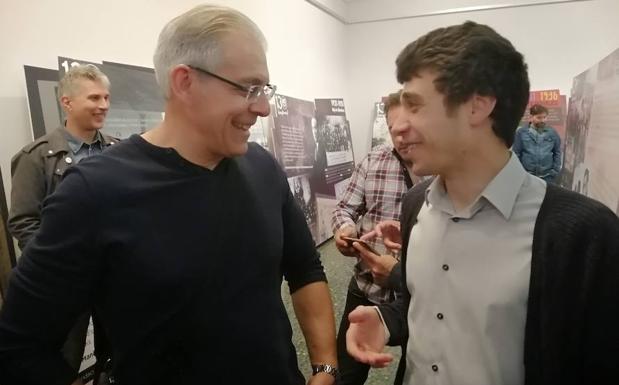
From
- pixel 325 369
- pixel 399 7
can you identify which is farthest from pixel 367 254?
pixel 399 7

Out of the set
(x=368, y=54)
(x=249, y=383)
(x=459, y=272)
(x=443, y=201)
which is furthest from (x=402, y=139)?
(x=368, y=54)

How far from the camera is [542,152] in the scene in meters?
5.86

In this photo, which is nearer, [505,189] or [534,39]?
[505,189]

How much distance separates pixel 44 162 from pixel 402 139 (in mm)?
1939

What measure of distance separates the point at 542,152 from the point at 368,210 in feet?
15.1

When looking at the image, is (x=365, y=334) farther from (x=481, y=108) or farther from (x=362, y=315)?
(x=481, y=108)

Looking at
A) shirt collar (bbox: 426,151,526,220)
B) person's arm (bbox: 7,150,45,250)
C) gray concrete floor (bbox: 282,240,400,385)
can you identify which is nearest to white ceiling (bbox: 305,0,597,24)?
gray concrete floor (bbox: 282,240,400,385)

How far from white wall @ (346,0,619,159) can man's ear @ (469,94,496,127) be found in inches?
228

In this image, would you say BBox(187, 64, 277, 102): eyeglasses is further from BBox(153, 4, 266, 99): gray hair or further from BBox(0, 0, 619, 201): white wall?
BBox(0, 0, 619, 201): white wall

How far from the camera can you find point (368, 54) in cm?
784

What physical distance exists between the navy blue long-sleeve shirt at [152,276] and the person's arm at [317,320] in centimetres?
15

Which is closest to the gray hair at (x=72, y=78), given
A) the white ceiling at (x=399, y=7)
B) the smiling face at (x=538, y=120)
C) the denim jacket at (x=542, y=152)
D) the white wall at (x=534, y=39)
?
the white ceiling at (x=399, y=7)

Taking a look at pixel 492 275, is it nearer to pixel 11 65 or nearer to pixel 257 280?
pixel 257 280

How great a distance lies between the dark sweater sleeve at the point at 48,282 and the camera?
0.92 m
